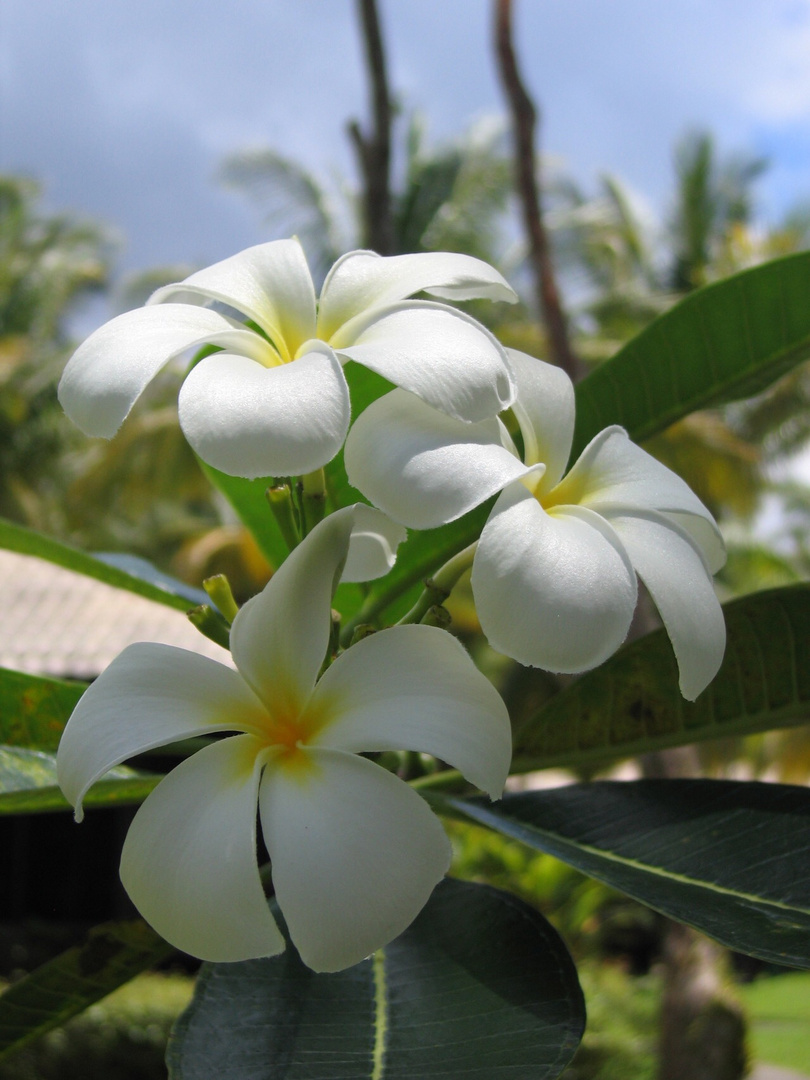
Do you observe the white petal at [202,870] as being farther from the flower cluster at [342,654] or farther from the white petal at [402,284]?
the white petal at [402,284]

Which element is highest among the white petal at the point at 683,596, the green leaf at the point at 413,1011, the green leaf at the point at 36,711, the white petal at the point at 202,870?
the white petal at the point at 683,596

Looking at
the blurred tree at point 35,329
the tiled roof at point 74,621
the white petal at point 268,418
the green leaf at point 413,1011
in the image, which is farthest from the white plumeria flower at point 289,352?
the blurred tree at point 35,329

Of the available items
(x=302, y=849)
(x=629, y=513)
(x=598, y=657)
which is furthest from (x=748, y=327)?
(x=302, y=849)

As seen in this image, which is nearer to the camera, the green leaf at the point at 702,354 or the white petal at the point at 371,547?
the white petal at the point at 371,547

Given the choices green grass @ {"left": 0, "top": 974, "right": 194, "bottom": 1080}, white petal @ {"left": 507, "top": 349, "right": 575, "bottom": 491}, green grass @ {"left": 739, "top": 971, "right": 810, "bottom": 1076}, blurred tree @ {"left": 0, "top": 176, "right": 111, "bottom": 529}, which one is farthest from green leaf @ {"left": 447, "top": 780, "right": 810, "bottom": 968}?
blurred tree @ {"left": 0, "top": 176, "right": 111, "bottom": 529}

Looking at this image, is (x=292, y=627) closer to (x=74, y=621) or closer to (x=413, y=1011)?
(x=413, y=1011)

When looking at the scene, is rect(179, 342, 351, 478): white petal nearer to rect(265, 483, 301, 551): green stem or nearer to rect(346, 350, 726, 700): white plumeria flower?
rect(346, 350, 726, 700): white plumeria flower

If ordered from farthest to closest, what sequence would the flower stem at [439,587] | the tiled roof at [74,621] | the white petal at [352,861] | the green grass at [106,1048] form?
the green grass at [106,1048]
the tiled roof at [74,621]
the flower stem at [439,587]
the white petal at [352,861]

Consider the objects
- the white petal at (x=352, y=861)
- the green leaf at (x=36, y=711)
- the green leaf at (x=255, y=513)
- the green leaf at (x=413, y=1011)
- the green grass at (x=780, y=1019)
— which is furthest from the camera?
the green grass at (x=780, y=1019)
